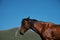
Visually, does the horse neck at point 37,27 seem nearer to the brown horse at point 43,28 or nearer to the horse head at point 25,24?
the brown horse at point 43,28

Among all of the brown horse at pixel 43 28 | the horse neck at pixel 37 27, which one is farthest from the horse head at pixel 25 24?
the horse neck at pixel 37 27

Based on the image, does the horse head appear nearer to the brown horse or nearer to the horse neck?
the brown horse

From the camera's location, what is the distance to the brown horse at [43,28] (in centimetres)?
1723

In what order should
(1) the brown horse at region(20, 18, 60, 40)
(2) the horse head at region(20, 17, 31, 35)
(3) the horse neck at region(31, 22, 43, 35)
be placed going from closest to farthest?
1. (1) the brown horse at region(20, 18, 60, 40)
2. (3) the horse neck at region(31, 22, 43, 35)
3. (2) the horse head at region(20, 17, 31, 35)

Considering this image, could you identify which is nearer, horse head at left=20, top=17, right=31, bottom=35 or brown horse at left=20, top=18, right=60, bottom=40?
brown horse at left=20, top=18, right=60, bottom=40

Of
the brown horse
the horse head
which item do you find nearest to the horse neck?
the brown horse

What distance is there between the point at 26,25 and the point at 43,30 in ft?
4.78

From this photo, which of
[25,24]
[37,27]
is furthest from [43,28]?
[25,24]

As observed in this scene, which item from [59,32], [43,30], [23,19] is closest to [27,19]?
[23,19]

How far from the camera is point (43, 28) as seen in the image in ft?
58.0

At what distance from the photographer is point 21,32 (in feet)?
60.0

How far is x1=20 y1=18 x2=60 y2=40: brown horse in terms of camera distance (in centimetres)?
1723

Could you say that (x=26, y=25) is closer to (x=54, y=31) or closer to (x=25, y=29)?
(x=25, y=29)

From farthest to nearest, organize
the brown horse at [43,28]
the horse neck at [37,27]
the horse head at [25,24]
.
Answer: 1. the horse head at [25,24]
2. the horse neck at [37,27]
3. the brown horse at [43,28]
